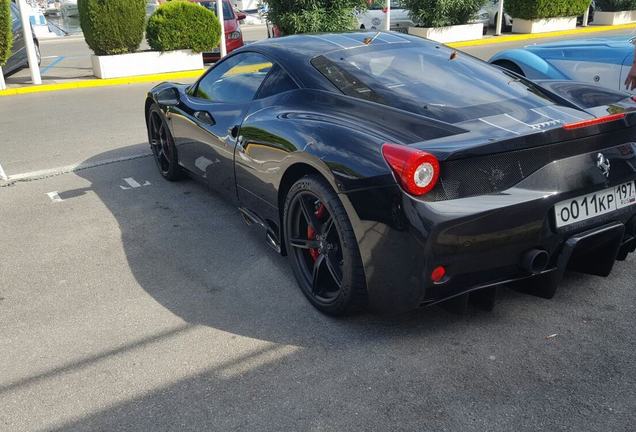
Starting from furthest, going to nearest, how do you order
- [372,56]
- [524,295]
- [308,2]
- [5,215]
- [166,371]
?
[308,2], [5,215], [372,56], [524,295], [166,371]

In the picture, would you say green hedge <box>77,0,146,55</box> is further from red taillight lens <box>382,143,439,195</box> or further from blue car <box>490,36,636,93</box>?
red taillight lens <box>382,143,439,195</box>

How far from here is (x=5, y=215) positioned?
522 cm

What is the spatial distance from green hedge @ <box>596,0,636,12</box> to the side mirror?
20902 mm

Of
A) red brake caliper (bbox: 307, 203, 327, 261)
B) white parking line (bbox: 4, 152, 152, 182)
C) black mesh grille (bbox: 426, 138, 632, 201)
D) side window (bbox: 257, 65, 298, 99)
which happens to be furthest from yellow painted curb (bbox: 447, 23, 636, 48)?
black mesh grille (bbox: 426, 138, 632, 201)

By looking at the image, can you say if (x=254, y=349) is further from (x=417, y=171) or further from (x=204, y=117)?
(x=204, y=117)

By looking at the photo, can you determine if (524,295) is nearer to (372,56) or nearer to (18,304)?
(372,56)

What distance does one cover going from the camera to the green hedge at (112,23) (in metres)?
12.0

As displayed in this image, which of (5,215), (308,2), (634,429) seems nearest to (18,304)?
(5,215)

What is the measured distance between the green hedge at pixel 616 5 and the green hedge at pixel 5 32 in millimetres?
19355

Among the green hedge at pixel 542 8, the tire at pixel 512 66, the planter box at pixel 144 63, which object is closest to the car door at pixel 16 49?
the planter box at pixel 144 63

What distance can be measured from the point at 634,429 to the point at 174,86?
14.8ft

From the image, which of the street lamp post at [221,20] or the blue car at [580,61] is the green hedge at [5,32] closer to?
the street lamp post at [221,20]

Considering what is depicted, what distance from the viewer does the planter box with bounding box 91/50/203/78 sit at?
1265 cm

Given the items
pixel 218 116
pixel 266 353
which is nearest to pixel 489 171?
pixel 266 353
